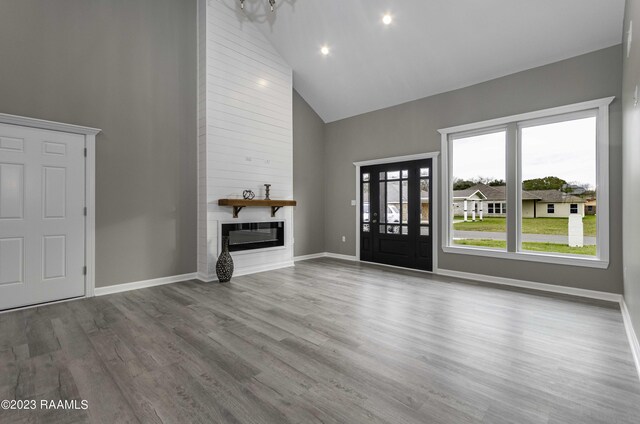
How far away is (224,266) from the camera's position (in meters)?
4.80

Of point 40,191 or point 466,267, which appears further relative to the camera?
point 466,267

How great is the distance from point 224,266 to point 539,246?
15.7 ft

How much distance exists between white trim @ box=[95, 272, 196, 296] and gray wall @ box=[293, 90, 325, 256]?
2.48 metres

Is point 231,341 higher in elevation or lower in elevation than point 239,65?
lower

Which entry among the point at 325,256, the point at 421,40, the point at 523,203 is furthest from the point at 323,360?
the point at 325,256

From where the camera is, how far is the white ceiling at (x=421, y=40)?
3.80m

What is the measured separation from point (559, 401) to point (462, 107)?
178 inches

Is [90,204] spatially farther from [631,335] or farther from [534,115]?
[534,115]

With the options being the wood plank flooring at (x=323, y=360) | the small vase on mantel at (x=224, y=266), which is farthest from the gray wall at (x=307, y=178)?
the wood plank flooring at (x=323, y=360)

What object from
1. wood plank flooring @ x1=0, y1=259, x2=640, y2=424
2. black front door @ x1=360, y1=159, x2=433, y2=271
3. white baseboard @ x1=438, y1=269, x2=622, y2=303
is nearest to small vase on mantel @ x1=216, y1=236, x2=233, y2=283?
wood plank flooring @ x1=0, y1=259, x2=640, y2=424

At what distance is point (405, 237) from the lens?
19.5 ft

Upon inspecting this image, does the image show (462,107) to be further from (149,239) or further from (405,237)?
(149,239)

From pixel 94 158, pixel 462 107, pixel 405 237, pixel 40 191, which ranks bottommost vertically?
pixel 405 237

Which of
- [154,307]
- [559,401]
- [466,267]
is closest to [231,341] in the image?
[154,307]
